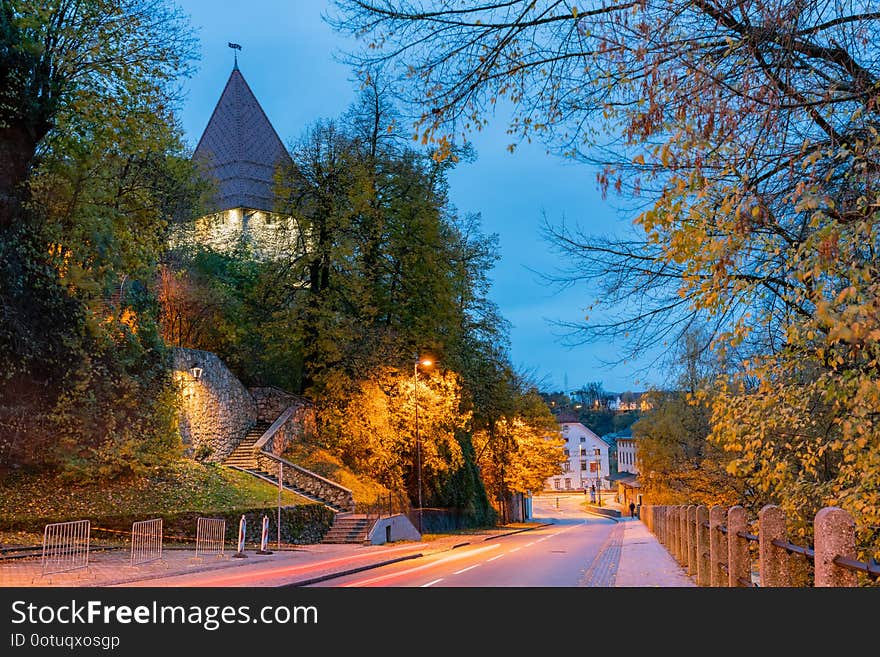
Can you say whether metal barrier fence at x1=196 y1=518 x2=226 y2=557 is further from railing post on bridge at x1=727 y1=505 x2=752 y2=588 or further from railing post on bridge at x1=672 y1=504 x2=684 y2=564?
railing post on bridge at x1=727 y1=505 x2=752 y2=588

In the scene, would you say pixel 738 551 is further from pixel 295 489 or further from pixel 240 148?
pixel 240 148

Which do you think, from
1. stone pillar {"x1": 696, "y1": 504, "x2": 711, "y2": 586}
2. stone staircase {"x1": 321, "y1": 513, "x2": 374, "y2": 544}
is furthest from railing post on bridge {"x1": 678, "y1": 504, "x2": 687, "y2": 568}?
stone staircase {"x1": 321, "y1": 513, "x2": 374, "y2": 544}

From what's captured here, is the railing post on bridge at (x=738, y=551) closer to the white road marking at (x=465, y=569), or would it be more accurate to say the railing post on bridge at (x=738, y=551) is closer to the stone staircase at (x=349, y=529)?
the white road marking at (x=465, y=569)

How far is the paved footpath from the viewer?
1395cm

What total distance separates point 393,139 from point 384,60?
35.2 metres

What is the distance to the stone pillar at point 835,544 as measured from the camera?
17.4 ft

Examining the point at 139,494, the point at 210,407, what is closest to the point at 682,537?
the point at 139,494

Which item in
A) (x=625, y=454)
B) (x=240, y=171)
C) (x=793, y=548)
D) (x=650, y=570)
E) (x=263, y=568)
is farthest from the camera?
(x=625, y=454)

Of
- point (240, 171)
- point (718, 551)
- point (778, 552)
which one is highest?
point (240, 171)

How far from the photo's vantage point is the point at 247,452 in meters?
34.5

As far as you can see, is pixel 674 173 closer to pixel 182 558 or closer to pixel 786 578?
pixel 786 578

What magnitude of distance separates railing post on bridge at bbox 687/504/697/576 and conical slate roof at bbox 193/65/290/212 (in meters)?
38.5

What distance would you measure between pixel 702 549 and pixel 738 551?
409 cm

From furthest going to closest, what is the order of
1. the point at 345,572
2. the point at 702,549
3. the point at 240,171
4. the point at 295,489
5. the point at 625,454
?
the point at 625,454 < the point at 240,171 < the point at 295,489 < the point at 345,572 < the point at 702,549
